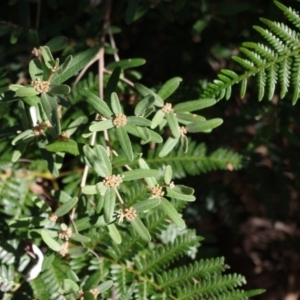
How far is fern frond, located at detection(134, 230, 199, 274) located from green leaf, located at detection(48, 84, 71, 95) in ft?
2.03

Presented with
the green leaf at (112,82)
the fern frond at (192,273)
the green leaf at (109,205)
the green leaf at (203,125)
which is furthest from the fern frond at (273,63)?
the fern frond at (192,273)

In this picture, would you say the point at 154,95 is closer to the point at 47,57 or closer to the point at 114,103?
the point at 114,103

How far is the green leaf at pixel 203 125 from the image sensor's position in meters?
1.91

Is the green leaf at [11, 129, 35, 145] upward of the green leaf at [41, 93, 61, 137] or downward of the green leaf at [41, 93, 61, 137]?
downward

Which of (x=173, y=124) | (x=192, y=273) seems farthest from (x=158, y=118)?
(x=192, y=273)

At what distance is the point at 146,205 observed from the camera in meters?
1.78

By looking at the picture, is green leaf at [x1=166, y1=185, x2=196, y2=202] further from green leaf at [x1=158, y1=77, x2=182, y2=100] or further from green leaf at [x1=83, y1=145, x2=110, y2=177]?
green leaf at [x1=158, y1=77, x2=182, y2=100]

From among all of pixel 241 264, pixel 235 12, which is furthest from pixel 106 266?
pixel 241 264

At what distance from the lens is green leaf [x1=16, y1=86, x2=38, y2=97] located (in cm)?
172

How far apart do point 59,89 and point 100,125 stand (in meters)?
0.15

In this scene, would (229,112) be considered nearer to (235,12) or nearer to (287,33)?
(235,12)

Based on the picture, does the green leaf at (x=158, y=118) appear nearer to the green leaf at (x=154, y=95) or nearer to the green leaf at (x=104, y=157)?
the green leaf at (x=154, y=95)

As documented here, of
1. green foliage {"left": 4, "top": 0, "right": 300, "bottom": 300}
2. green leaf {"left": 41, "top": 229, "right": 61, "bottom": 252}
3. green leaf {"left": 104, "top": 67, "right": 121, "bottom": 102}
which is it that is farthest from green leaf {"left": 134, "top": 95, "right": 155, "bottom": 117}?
green leaf {"left": 41, "top": 229, "right": 61, "bottom": 252}

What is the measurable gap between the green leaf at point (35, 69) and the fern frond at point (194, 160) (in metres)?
0.57
